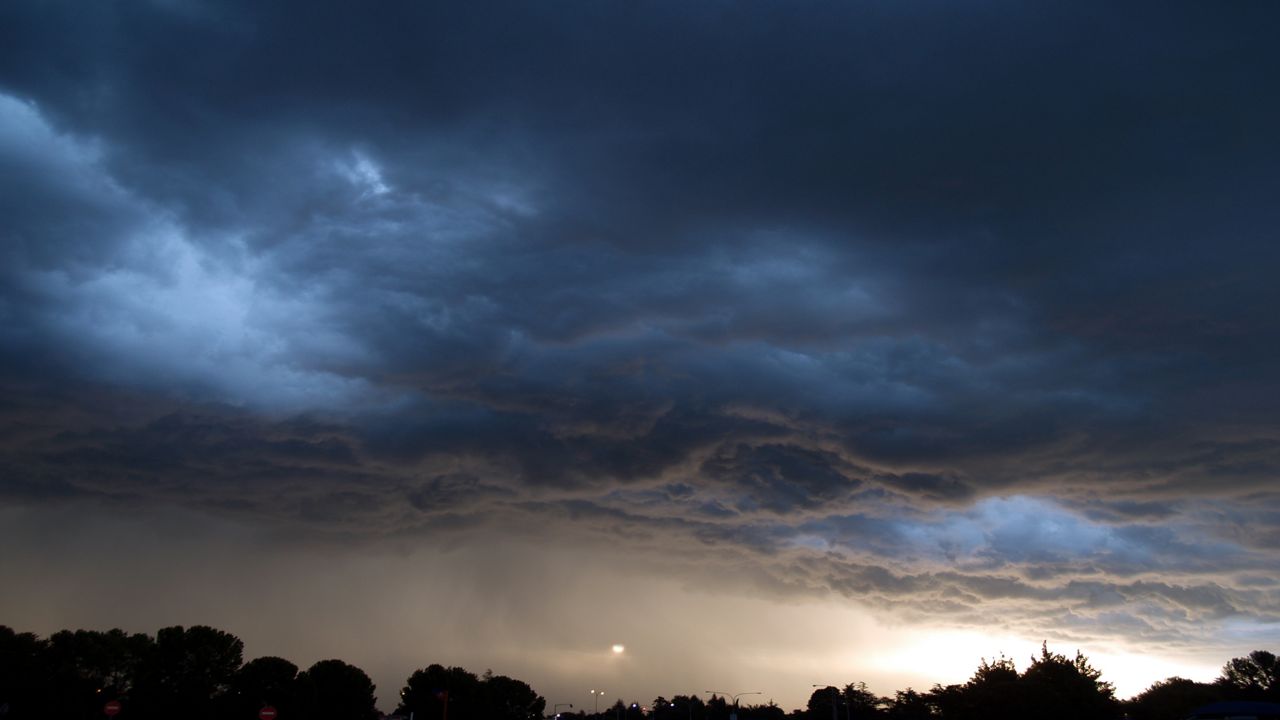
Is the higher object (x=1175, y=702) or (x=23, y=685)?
(x=1175, y=702)

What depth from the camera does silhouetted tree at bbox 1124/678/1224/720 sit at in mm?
167375

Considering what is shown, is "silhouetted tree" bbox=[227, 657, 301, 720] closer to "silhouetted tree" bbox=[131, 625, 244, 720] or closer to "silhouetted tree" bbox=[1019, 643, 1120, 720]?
"silhouetted tree" bbox=[131, 625, 244, 720]

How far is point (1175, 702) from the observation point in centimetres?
18338


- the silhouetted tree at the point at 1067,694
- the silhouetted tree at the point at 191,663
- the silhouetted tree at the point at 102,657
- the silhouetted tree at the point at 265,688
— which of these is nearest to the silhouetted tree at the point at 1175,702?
the silhouetted tree at the point at 1067,694

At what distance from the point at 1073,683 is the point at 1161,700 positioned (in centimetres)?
8889

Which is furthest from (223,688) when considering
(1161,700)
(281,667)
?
(1161,700)

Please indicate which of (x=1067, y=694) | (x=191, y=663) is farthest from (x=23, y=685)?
(x=1067, y=694)

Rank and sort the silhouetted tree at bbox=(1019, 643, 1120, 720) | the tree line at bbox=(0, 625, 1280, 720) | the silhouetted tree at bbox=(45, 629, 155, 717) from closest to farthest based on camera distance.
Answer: the silhouetted tree at bbox=(1019, 643, 1120, 720)
the tree line at bbox=(0, 625, 1280, 720)
the silhouetted tree at bbox=(45, 629, 155, 717)

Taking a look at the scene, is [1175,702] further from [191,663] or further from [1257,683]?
[191,663]

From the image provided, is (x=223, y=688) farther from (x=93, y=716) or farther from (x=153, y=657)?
(x=93, y=716)

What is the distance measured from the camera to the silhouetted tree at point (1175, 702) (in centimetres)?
16738

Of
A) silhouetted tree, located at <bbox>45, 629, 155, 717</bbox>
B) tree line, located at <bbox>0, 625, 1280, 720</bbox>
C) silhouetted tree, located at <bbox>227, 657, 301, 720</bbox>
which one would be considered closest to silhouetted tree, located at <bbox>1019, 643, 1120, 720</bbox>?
tree line, located at <bbox>0, 625, 1280, 720</bbox>

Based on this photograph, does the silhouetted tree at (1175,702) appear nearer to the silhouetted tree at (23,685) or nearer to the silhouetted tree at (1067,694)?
the silhouetted tree at (1067,694)

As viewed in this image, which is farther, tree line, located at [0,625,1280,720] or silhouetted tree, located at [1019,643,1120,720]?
tree line, located at [0,625,1280,720]
